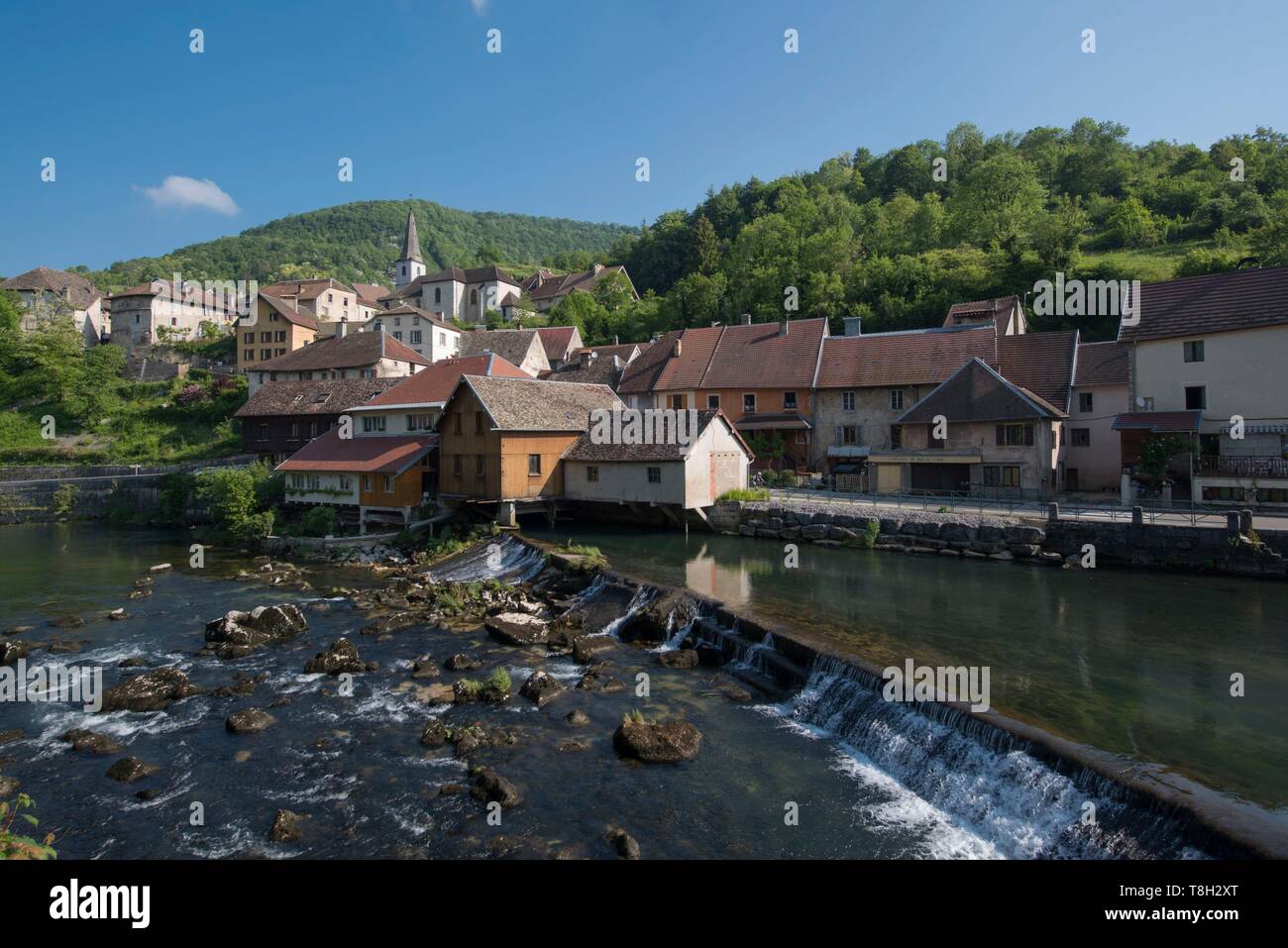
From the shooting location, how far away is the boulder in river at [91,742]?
13554 mm

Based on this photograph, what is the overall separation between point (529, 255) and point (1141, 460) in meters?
179

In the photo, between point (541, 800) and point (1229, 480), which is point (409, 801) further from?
point (1229, 480)

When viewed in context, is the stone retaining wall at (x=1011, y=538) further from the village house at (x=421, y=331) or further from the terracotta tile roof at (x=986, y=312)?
the village house at (x=421, y=331)

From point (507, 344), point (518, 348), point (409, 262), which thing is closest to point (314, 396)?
point (518, 348)

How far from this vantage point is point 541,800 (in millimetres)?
11305

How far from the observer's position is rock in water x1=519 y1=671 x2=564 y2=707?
50.2 feet

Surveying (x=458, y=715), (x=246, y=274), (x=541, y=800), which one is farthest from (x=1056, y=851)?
(x=246, y=274)

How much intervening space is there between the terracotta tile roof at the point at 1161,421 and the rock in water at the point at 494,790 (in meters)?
32.3

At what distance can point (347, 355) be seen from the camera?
5806 centimetres

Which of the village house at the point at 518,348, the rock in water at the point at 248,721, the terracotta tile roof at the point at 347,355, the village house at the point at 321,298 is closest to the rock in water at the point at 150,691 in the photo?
the rock in water at the point at 248,721

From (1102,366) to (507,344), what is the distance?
46044mm

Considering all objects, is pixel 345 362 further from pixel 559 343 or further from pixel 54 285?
pixel 54 285

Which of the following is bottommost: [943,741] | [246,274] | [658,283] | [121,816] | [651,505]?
[121,816]

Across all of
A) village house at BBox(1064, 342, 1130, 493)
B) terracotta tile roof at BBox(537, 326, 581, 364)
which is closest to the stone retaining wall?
village house at BBox(1064, 342, 1130, 493)
